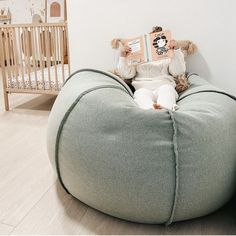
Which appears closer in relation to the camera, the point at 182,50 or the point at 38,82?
the point at 182,50

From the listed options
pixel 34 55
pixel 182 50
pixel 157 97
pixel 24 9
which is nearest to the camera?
pixel 157 97

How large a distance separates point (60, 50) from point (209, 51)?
1.37 meters

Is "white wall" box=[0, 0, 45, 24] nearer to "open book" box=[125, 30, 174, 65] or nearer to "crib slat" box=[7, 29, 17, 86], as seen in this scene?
"crib slat" box=[7, 29, 17, 86]

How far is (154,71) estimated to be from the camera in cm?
201

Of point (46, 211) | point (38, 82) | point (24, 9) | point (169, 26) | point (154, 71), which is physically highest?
point (24, 9)

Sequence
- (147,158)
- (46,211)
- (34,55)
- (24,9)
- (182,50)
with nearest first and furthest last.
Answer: (147,158)
(46,211)
(182,50)
(34,55)
(24,9)

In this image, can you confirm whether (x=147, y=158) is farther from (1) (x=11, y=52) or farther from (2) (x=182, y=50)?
(1) (x=11, y=52)

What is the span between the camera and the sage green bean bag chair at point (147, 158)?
1044 mm

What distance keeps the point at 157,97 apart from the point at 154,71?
0.28 m

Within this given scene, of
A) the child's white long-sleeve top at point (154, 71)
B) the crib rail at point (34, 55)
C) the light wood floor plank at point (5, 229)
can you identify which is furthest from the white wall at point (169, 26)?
the light wood floor plank at point (5, 229)

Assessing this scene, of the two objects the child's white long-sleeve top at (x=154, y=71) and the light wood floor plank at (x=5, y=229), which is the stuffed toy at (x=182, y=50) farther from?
the light wood floor plank at (x=5, y=229)

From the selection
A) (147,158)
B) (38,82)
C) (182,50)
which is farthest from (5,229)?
(38,82)

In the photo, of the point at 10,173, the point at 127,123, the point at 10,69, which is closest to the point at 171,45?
the point at 127,123

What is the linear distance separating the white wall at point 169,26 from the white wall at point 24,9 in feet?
9.35
